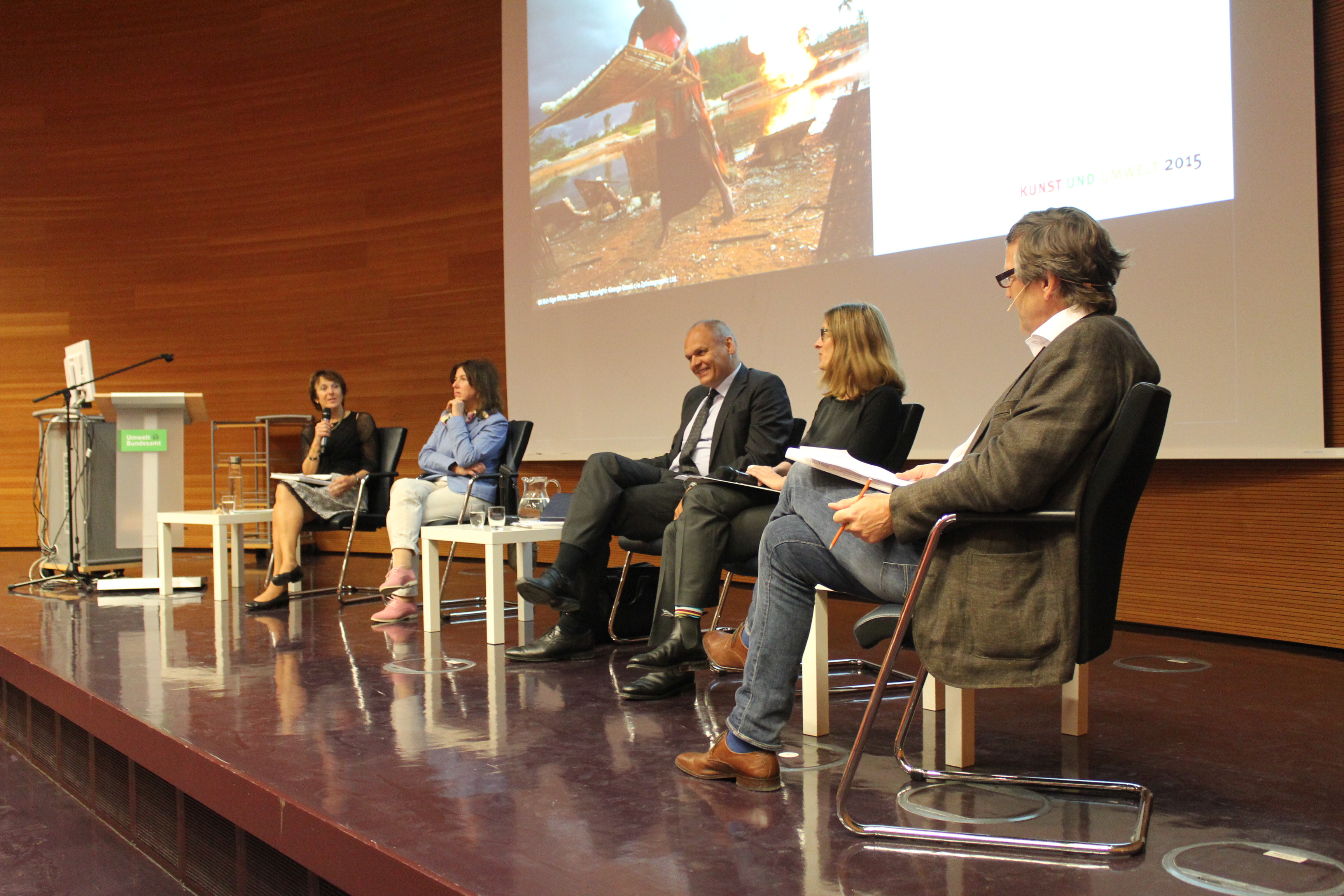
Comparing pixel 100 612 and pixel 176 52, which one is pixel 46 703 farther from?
pixel 176 52

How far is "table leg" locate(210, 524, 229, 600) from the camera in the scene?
4.79 metres

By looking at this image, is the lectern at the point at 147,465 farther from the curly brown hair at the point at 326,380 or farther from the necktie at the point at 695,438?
the necktie at the point at 695,438

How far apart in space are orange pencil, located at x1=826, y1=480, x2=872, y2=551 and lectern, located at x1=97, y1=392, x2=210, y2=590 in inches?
172

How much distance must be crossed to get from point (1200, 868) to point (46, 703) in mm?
3088

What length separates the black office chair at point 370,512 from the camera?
15.4 ft

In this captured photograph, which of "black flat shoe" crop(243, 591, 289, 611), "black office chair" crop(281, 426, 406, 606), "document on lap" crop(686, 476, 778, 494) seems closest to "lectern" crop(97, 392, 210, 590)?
"black office chair" crop(281, 426, 406, 606)

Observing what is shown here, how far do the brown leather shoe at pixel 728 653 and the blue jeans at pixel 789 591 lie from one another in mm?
1012

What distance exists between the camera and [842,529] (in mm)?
1788

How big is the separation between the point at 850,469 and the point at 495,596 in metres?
1.97

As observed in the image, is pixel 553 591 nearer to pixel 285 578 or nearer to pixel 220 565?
pixel 285 578

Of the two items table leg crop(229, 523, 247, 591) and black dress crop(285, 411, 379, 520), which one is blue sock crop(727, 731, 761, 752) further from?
table leg crop(229, 523, 247, 591)

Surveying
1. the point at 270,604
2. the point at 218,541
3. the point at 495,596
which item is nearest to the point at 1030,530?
the point at 495,596

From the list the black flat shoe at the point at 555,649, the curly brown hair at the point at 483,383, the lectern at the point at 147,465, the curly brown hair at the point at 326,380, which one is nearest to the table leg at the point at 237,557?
the lectern at the point at 147,465

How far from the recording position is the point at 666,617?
9.44ft
